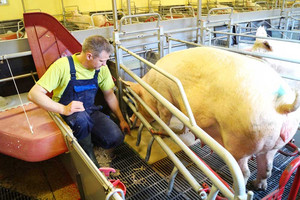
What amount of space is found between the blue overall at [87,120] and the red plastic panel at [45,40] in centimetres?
91

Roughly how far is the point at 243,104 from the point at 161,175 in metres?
1.26

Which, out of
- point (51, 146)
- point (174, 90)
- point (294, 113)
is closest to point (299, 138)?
point (294, 113)

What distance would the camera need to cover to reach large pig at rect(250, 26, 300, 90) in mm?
3029

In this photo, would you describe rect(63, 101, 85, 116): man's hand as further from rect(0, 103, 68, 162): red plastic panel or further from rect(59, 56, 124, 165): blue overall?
rect(0, 103, 68, 162): red plastic panel

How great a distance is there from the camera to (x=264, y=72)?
1996 mm

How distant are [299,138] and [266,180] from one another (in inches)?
33.0

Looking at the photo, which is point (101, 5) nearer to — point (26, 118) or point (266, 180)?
point (26, 118)

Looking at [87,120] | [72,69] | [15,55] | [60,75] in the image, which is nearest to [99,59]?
[72,69]

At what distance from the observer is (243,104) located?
1.90 m

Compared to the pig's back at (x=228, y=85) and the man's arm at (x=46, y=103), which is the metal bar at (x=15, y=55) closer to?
the man's arm at (x=46, y=103)

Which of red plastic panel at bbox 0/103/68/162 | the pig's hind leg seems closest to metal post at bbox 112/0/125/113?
red plastic panel at bbox 0/103/68/162

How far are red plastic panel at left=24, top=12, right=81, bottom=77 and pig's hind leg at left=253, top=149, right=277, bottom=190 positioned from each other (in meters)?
2.53

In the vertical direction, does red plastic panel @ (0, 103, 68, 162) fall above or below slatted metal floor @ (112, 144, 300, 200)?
above

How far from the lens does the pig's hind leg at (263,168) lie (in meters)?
2.20
